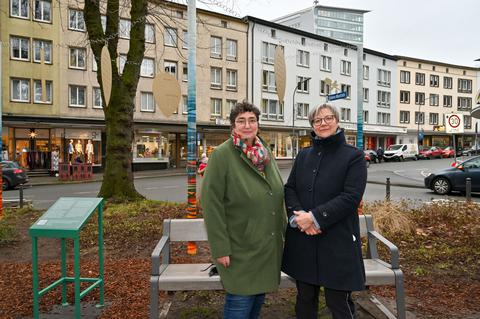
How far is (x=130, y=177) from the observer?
10.4 meters

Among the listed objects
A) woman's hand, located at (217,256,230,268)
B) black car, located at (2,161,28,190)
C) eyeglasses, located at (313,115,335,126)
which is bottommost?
black car, located at (2,161,28,190)

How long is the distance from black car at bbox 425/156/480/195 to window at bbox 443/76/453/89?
2290 inches

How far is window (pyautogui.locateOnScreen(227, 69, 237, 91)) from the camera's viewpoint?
1587 inches

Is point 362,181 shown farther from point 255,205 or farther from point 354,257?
point 255,205

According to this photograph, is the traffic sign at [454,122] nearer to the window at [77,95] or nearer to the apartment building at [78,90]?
the apartment building at [78,90]

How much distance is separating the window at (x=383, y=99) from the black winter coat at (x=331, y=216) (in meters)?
57.9

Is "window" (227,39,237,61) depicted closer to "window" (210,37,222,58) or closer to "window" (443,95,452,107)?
"window" (210,37,222,58)

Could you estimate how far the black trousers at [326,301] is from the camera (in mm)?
2953

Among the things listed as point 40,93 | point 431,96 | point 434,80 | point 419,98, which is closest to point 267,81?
point 40,93

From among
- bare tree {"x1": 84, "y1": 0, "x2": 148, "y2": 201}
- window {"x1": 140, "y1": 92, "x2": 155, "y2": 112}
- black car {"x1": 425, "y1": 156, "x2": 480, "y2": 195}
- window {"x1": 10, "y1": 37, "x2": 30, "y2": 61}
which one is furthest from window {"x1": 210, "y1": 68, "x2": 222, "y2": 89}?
bare tree {"x1": 84, "y1": 0, "x2": 148, "y2": 201}

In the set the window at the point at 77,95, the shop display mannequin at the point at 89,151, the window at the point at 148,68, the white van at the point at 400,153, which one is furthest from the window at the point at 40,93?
the white van at the point at 400,153

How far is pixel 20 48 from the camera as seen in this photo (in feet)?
96.6

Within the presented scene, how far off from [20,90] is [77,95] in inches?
153

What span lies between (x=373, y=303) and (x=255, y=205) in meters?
2.24
